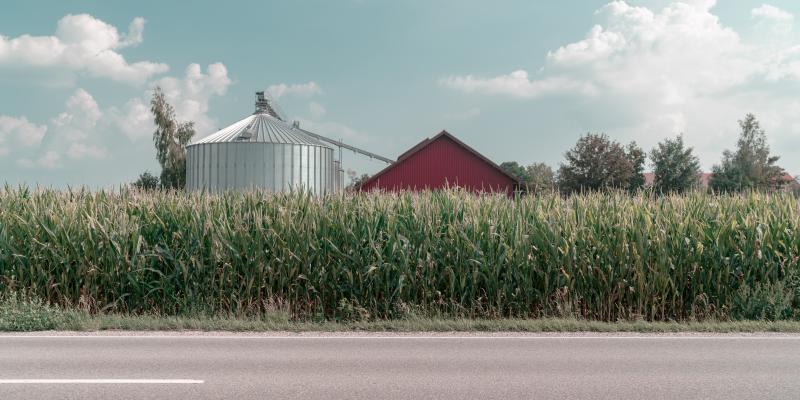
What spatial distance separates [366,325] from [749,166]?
75.7 metres

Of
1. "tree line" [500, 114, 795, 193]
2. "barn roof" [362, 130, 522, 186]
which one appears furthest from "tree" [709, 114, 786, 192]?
"barn roof" [362, 130, 522, 186]

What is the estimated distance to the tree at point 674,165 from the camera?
73838 mm

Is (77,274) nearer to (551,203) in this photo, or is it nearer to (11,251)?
(11,251)

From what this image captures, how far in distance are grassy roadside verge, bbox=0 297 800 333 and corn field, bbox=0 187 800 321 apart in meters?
0.74

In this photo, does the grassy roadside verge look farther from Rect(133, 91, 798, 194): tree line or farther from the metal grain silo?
Rect(133, 91, 798, 194): tree line

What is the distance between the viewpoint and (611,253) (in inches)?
502

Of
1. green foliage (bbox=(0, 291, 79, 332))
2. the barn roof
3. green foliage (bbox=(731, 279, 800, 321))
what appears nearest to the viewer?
green foliage (bbox=(0, 291, 79, 332))

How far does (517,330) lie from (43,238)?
33.6 ft

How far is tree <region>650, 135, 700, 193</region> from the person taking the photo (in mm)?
73838

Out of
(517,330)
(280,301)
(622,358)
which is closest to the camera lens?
(622,358)

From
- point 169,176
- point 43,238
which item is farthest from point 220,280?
point 169,176

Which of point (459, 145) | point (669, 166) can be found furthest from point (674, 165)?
point (459, 145)

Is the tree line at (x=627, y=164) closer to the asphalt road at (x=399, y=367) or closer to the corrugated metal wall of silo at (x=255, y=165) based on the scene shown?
the corrugated metal wall of silo at (x=255, y=165)

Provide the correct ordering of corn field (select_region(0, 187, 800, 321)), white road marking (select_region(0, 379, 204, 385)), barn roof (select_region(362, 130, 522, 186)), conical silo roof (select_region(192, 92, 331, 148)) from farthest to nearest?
1. barn roof (select_region(362, 130, 522, 186))
2. conical silo roof (select_region(192, 92, 331, 148))
3. corn field (select_region(0, 187, 800, 321))
4. white road marking (select_region(0, 379, 204, 385))
